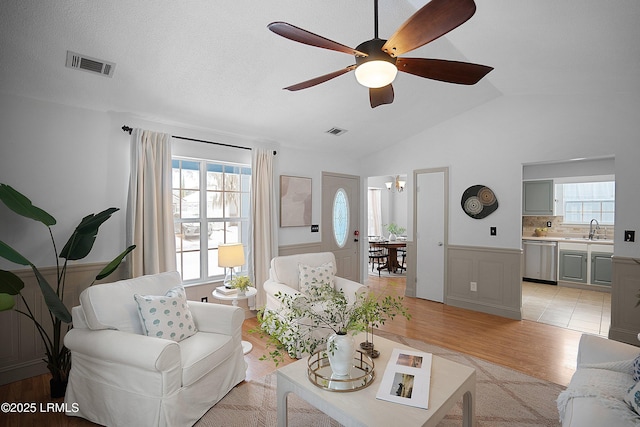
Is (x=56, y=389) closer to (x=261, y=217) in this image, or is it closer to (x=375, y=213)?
(x=261, y=217)

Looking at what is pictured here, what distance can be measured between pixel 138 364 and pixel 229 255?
62.8 inches

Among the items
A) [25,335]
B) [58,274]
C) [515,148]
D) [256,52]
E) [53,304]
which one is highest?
[256,52]

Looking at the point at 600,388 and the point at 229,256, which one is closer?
the point at 600,388

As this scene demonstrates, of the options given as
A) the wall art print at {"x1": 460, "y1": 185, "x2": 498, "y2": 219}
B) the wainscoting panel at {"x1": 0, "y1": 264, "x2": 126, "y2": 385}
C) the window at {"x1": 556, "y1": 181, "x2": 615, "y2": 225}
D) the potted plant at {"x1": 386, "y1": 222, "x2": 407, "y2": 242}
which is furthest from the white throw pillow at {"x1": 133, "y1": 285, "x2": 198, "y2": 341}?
the window at {"x1": 556, "y1": 181, "x2": 615, "y2": 225}

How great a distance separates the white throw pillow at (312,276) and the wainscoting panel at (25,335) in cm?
215

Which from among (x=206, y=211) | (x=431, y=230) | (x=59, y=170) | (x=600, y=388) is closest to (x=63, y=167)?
(x=59, y=170)

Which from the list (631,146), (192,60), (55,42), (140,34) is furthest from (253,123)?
(631,146)

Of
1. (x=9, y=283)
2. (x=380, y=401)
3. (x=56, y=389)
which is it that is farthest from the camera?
(x=56, y=389)

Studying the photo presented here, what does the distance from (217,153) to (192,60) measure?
1.49 m

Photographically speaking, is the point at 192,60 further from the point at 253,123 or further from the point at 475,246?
the point at 475,246

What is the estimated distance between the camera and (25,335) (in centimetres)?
273

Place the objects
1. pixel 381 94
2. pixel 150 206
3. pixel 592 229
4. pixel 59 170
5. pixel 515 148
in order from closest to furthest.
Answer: pixel 381 94 < pixel 59 170 < pixel 150 206 < pixel 515 148 < pixel 592 229

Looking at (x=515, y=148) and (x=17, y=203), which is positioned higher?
(x=515, y=148)

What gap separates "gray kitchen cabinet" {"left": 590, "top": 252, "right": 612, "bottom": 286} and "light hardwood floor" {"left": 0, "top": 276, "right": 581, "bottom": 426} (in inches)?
90.3
